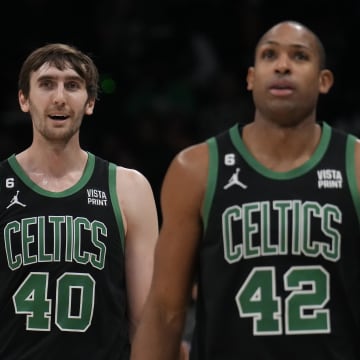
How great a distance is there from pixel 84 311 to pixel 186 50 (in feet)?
18.4

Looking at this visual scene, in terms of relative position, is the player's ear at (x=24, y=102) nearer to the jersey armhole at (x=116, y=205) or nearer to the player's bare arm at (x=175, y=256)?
the jersey armhole at (x=116, y=205)

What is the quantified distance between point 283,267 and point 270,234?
0.12 metres

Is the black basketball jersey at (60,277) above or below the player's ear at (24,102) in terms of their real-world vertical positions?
below

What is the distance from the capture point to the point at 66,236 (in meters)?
5.25

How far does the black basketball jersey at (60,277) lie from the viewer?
514 cm

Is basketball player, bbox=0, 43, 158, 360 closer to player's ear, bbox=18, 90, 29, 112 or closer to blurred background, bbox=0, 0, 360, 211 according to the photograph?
player's ear, bbox=18, 90, 29, 112

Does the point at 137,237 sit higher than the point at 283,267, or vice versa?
the point at 137,237

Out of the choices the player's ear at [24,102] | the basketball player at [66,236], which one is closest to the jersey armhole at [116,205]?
the basketball player at [66,236]

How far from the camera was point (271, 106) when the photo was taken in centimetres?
415

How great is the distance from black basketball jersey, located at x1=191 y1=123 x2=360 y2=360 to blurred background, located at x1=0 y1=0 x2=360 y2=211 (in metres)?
5.16

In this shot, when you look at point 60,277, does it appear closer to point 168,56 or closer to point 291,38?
point 291,38

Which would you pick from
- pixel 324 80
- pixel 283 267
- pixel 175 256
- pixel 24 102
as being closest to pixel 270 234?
pixel 283 267

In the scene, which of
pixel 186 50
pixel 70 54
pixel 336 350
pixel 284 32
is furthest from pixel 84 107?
pixel 186 50

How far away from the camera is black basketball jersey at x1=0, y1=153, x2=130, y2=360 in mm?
5145
